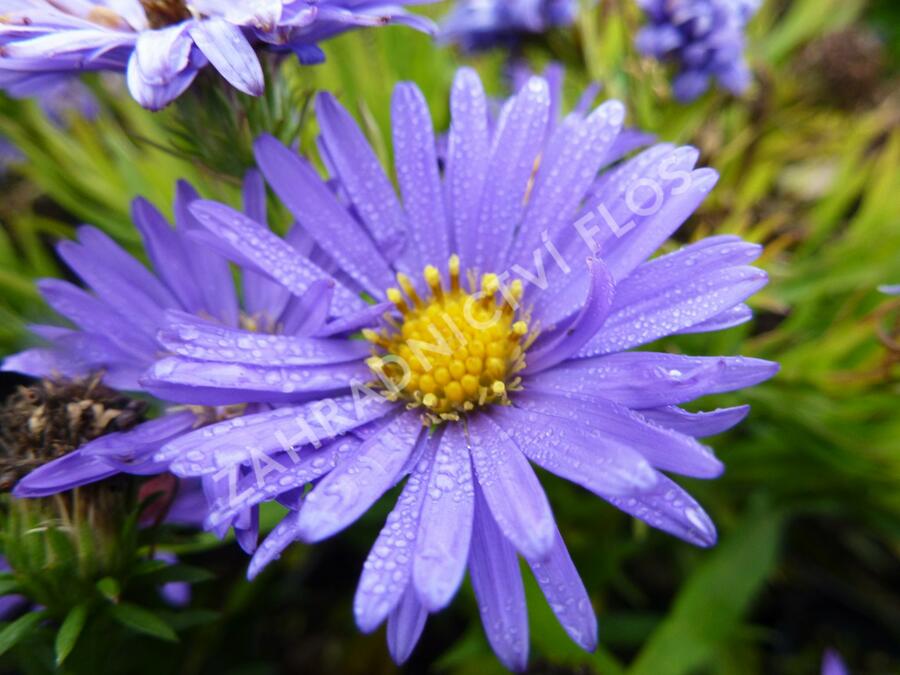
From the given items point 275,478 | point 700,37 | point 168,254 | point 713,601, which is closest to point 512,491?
point 275,478

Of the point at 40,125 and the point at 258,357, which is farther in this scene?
the point at 40,125

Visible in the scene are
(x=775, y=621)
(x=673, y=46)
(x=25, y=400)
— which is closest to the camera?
(x=25, y=400)

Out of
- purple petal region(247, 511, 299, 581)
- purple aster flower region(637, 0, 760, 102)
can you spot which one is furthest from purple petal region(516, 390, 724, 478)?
purple aster flower region(637, 0, 760, 102)

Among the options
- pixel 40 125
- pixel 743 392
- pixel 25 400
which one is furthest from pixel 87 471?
pixel 40 125

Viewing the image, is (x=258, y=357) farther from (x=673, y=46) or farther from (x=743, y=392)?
(x=673, y=46)

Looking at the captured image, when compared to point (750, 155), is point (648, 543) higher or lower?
lower

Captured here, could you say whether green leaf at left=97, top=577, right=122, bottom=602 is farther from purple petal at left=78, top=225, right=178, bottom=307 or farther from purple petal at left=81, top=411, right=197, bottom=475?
purple petal at left=78, top=225, right=178, bottom=307
